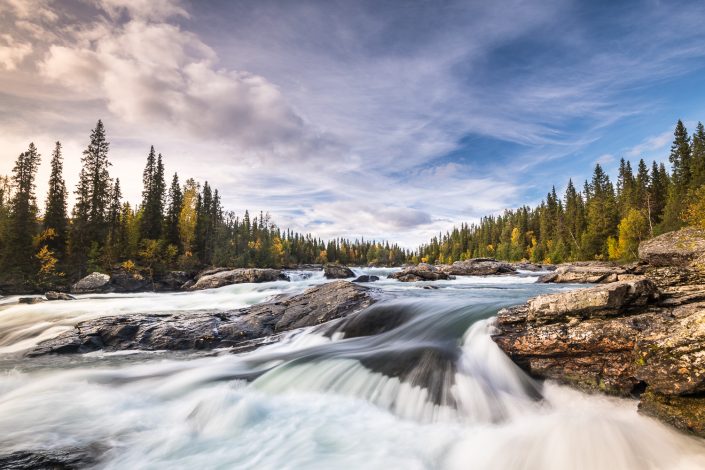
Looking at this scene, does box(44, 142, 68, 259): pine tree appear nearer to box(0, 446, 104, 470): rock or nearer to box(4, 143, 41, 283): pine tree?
box(4, 143, 41, 283): pine tree

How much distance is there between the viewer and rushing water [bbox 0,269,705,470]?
15.6ft

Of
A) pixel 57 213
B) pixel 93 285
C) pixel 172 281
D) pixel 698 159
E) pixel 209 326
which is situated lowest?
pixel 209 326

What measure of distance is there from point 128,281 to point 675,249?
46338mm

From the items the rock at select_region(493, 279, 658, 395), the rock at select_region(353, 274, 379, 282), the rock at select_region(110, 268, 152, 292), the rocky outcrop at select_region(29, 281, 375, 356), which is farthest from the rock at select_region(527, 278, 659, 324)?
the rock at select_region(110, 268, 152, 292)

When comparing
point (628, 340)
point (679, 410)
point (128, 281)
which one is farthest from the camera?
point (128, 281)

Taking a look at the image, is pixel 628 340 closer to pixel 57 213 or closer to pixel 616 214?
pixel 57 213

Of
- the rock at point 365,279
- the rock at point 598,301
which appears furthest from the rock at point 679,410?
the rock at point 365,279

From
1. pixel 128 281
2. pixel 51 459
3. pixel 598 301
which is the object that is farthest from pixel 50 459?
pixel 128 281

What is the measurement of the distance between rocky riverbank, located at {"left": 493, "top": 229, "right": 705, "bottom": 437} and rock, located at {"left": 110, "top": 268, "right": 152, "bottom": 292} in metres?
40.0

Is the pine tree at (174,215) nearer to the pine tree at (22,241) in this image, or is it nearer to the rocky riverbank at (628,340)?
the pine tree at (22,241)

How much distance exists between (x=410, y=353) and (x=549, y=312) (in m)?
3.21

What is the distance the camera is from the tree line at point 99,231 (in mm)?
37344

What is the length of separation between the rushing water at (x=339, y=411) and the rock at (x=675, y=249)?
12.2 metres

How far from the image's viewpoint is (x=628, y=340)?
575 cm
